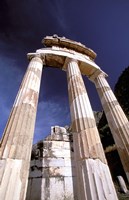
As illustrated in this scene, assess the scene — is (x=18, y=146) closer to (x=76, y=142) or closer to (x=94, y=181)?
(x=76, y=142)

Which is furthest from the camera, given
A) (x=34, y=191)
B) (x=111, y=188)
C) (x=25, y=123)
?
(x=34, y=191)

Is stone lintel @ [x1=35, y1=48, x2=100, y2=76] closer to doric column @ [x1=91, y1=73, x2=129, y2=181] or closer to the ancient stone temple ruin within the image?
the ancient stone temple ruin

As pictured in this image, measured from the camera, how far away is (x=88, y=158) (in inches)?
182

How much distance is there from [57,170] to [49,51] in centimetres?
903

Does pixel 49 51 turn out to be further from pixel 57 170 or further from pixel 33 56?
pixel 57 170

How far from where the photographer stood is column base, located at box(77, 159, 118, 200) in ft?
12.3

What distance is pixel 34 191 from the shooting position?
666 centimetres

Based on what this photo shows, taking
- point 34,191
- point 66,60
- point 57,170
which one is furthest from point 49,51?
point 34,191

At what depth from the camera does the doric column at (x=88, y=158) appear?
3.87 m

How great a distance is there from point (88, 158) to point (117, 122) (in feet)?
13.6

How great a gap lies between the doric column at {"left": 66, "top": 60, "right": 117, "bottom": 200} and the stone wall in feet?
9.23

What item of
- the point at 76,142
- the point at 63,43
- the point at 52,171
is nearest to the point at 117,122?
the point at 76,142

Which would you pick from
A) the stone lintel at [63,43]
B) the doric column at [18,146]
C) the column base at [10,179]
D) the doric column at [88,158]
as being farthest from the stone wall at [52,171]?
the stone lintel at [63,43]

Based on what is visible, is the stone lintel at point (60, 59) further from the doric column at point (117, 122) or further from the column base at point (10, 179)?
the column base at point (10, 179)
